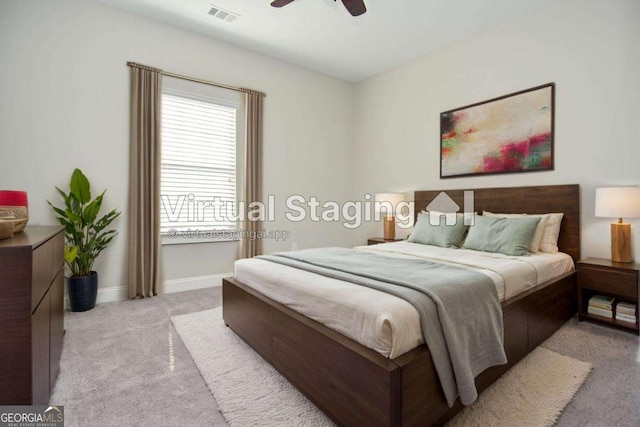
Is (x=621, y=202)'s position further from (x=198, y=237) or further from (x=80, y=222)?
(x=80, y=222)

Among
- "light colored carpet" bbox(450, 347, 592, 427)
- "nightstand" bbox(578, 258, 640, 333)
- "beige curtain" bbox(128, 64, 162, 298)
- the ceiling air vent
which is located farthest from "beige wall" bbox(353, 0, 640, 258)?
"beige curtain" bbox(128, 64, 162, 298)

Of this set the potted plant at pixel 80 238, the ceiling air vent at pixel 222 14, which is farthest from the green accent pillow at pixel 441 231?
the potted plant at pixel 80 238

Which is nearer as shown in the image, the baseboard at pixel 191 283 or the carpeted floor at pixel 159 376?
the carpeted floor at pixel 159 376

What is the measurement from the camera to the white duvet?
1304 mm

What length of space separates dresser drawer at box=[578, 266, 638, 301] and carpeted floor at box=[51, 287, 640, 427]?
1.08 ft

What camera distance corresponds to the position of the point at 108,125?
3223 millimetres

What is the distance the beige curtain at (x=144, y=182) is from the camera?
130 inches

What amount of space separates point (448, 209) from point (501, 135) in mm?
1015

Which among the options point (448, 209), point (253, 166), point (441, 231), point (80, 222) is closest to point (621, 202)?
point (441, 231)

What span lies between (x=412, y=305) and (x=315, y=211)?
3542mm

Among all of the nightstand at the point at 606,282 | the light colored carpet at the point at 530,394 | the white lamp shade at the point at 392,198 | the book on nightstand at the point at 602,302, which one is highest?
the white lamp shade at the point at 392,198

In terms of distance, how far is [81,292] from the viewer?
291 cm

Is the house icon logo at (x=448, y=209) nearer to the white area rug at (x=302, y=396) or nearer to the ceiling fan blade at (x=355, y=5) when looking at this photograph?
the white area rug at (x=302, y=396)

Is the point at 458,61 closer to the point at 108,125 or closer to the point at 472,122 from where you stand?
the point at 472,122
